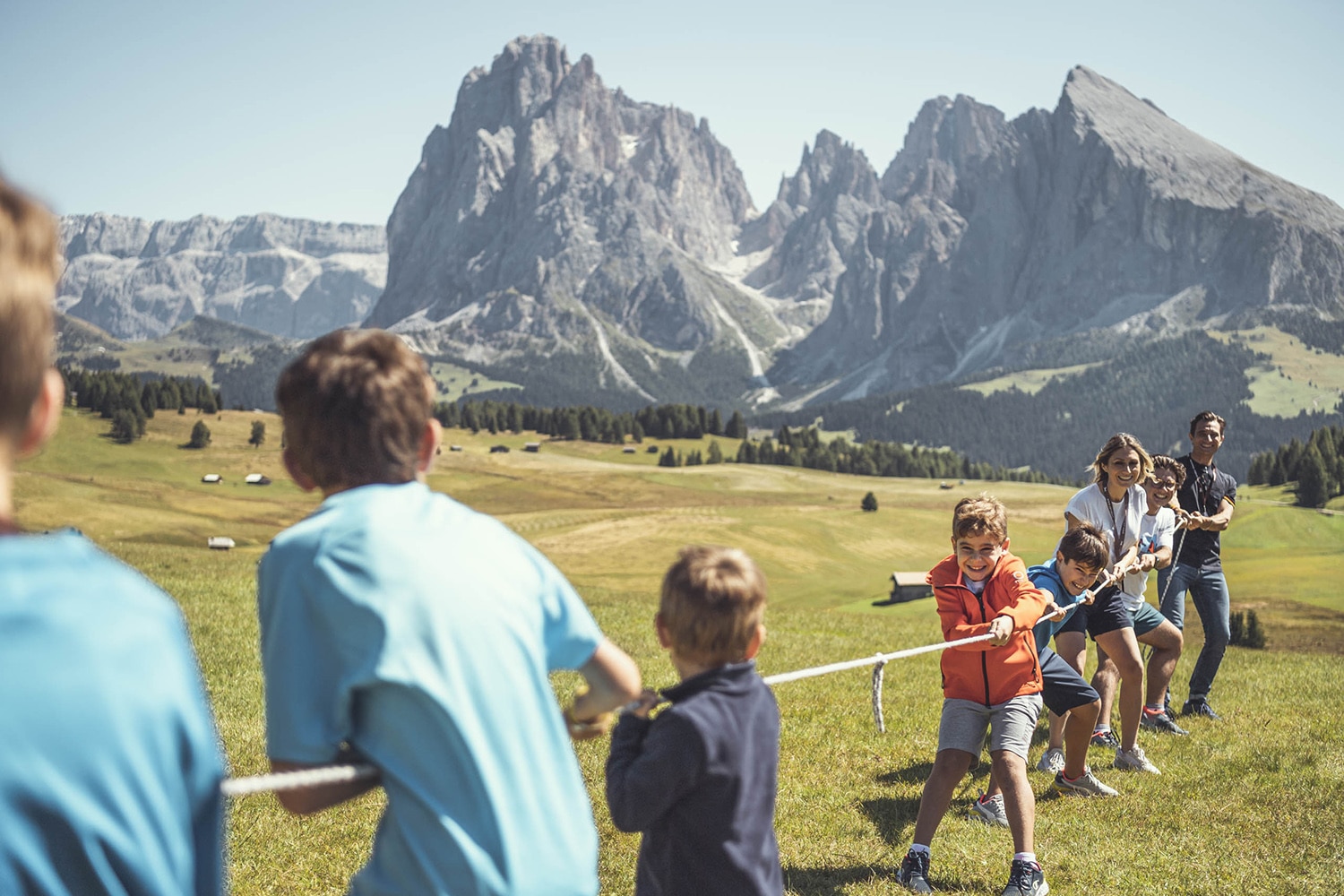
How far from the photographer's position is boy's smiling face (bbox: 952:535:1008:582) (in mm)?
8617

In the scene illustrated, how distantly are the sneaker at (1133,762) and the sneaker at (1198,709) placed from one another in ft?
12.5

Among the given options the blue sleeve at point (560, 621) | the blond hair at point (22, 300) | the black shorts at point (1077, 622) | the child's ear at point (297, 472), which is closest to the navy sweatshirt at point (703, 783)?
the blue sleeve at point (560, 621)

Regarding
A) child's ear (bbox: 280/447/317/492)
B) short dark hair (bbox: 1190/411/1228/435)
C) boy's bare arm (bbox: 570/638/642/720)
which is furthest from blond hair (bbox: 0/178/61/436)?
short dark hair (bbox: 1190/411/1228/435)

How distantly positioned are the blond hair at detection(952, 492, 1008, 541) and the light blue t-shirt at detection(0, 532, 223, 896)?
7064 mm

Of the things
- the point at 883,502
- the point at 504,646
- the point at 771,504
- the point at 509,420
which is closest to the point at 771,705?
the point at 504,646

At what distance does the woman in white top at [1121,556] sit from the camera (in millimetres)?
12062

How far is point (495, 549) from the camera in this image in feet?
11.2

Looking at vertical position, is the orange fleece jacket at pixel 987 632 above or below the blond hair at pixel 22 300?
below

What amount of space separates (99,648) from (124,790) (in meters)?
0.38

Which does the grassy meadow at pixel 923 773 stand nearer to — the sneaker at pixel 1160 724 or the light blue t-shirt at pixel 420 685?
the sneaker at pixel 1160 724

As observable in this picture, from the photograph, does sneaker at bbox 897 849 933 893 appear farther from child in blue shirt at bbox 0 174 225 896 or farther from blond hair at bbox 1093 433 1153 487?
child in blue shirt at bbox 0 174 225 896

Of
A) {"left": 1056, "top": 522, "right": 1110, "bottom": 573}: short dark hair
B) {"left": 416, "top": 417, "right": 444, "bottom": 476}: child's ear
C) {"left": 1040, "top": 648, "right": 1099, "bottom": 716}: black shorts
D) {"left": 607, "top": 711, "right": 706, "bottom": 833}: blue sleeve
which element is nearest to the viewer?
{"left": 416, "top": 417, "right": 444, "bottom": 476}: child's ear

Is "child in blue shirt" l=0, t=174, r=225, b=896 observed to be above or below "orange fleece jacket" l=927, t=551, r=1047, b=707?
above

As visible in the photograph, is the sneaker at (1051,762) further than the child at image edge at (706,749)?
Yes
